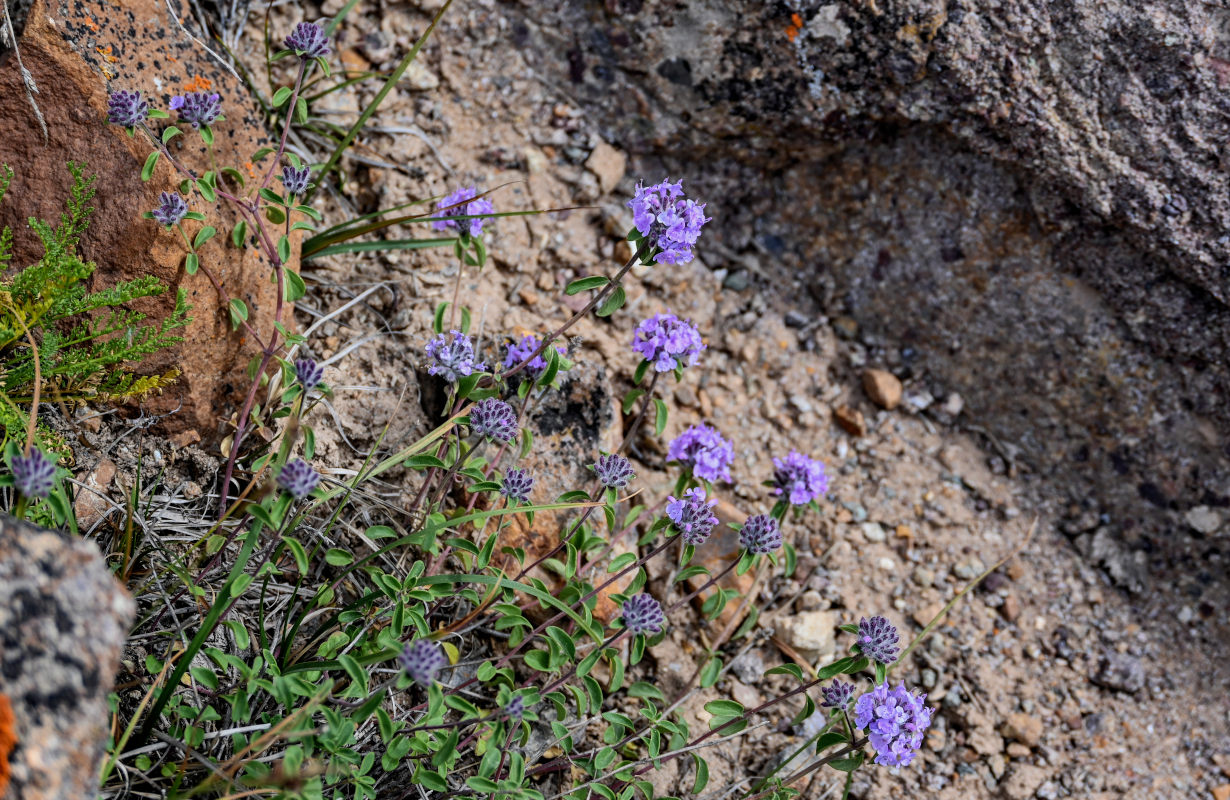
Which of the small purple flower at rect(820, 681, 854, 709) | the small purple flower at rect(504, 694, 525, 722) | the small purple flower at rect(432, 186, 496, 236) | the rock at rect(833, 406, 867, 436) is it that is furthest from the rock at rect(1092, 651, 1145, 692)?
the small purple flower at rect(432, 186, 496, 236)

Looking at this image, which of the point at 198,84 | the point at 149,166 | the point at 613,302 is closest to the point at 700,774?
the point at 613,302

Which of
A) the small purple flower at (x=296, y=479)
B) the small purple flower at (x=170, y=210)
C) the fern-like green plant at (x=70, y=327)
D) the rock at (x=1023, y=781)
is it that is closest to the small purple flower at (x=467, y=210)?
the small purple flower at (x=170, y=210)

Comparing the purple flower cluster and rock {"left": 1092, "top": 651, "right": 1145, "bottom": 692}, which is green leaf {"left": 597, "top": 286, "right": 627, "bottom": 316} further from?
rock {"left": 1092, "top": 651, "right": 1145, "bottom": 692}

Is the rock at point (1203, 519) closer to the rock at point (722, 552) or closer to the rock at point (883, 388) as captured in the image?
the rock at point (883, 388)

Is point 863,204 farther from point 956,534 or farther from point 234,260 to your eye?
point 234,260

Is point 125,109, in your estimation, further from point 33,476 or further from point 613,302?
point 613,302

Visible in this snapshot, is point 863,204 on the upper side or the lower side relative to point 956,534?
upper

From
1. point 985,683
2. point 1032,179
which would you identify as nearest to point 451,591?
point 985,683
